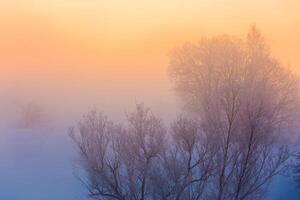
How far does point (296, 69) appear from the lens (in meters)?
6.85

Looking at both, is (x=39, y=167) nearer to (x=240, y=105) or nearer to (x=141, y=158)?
(x=141, y=158)

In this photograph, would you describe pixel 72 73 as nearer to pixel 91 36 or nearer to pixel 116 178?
pixel 91 36

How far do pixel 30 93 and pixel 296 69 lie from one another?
3744 millimetres

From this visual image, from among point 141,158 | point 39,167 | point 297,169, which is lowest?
point 141,158

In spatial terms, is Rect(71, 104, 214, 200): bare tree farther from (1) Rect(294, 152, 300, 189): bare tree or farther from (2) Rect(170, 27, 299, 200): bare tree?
(1) Rect(294, 152, 300, 189): bare tree

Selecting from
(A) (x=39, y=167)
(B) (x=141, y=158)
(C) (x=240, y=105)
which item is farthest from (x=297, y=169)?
(A) (x=39, y=167)

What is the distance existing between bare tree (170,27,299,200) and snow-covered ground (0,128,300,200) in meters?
0.77

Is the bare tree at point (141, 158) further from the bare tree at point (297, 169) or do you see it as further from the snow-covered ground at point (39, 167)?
the bare tree at point (297, 169)

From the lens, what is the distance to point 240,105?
18.8ft

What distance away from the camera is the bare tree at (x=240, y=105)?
5715mm

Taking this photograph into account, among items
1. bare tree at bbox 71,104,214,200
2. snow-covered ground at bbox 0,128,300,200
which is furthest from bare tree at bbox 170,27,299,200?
snow-covered ground at bbox 0,128,300,200

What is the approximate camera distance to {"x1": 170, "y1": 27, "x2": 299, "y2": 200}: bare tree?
5.71m

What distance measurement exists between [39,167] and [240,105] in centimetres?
272

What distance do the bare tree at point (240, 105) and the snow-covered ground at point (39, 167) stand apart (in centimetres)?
77
